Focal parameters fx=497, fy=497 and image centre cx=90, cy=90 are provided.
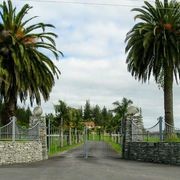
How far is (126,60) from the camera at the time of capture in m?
36.0

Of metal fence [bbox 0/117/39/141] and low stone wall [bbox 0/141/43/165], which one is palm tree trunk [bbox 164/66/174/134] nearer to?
low stone wall [bbox 0/141/43/165]

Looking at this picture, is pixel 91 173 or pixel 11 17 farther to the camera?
pixel 11 17

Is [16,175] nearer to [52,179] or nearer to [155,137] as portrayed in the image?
[52,179]

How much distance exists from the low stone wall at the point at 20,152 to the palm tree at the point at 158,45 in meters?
9.18

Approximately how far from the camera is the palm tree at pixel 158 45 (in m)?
33.3

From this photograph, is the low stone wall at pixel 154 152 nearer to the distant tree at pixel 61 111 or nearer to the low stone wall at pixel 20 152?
the low stone wall at pixel 20 152

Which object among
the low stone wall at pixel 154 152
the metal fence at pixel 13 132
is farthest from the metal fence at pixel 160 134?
the metal fence at pixel 13 132

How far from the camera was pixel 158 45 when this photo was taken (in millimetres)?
33344

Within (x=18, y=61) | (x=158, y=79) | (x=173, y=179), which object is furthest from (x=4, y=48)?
(x=173, y=179)

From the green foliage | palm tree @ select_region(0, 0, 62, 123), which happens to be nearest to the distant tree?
the green foliage

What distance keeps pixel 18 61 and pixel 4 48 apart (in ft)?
4.86

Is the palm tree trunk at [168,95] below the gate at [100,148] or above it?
above

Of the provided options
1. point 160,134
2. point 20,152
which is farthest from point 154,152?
point 20,152

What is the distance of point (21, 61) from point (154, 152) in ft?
39.3
